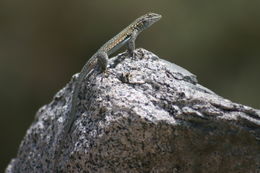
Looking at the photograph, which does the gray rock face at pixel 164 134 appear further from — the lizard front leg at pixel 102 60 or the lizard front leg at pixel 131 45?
the lizard front leg at pixel 131 45

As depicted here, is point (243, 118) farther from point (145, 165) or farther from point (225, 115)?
point (145, 165)

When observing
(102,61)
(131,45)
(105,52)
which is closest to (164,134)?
(102,61)

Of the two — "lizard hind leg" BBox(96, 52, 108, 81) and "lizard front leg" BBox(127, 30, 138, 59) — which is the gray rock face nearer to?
"lizard hind leg" BBox(96, 52, 108, 81)

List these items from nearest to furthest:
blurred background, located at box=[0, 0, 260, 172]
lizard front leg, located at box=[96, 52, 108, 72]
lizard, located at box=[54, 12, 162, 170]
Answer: lizard, located at box=[54, 12, 162, 170] < lizard front leg, located at box=[96, 52, 108, 72] < blurred background, located at box=[0, 0, 260, 172]

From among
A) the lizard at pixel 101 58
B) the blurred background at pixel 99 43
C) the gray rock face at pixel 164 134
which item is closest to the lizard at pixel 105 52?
the lizard at pixel 101 58

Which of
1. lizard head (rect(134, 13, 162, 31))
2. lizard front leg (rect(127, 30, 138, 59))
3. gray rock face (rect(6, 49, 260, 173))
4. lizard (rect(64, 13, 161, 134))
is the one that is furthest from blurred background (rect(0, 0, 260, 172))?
gray rock face (rect(6, 49, 260, 173))

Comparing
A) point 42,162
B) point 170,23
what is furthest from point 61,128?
point 170,23

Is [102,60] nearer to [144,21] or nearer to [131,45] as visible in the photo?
[131,45]

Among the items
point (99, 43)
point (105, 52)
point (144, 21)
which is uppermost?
point (99, 43)
